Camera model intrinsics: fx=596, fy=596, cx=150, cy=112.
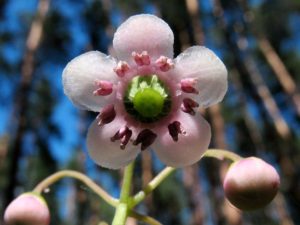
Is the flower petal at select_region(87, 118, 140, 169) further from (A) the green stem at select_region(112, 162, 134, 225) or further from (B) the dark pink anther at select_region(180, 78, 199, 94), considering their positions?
(B) the dark pink anther at select_region(180, 78, 199, 94)

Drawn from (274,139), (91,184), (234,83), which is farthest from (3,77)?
(91,184)

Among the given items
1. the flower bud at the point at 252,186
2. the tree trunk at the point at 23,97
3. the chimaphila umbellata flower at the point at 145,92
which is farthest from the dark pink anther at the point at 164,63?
the tree trunk at the point at 23,97

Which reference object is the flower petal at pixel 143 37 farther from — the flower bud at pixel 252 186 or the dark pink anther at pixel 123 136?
the flower bud at pixel 252 186

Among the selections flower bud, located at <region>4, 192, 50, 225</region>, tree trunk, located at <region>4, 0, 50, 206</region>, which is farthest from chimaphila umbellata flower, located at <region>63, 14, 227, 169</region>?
A: tree trunk, located at <region>4, 0, 50, 206</region>

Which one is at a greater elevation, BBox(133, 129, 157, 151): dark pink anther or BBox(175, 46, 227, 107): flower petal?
BBox(175, 46, 227, 107): flower petal

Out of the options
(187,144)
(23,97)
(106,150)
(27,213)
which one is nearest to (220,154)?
(187,144)

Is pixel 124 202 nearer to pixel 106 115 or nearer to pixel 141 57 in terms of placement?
pixel 106 115

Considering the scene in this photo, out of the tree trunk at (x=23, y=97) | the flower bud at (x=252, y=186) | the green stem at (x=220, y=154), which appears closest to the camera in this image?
the flower bud at (x=252, y=186)
